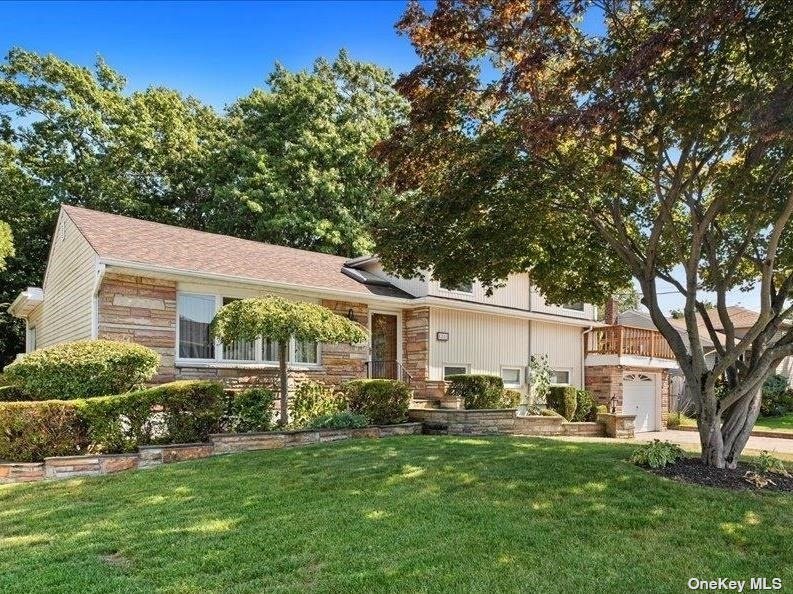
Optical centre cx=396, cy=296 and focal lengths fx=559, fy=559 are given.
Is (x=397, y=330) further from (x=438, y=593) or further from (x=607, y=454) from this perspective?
(x=438, y=593)

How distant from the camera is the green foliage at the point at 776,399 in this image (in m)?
23.4

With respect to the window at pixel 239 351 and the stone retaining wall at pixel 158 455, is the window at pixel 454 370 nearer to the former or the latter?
the stone retaining wall at pixel 158 455

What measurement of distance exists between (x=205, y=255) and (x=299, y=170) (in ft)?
37.9

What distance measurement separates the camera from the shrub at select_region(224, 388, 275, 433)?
9.59 m

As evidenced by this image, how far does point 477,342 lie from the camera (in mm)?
16203

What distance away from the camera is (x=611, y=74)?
6.38 meters

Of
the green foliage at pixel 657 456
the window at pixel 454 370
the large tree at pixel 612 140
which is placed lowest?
the green foliage at pixel 657 456

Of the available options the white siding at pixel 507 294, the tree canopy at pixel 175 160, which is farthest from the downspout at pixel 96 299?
the tree canopy at pixel 175 160

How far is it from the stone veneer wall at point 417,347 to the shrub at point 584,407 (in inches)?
212

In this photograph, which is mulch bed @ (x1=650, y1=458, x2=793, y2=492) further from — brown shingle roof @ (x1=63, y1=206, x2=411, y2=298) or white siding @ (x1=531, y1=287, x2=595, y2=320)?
white siding @ (x1=531, y1=287, x2=595, y2=320)

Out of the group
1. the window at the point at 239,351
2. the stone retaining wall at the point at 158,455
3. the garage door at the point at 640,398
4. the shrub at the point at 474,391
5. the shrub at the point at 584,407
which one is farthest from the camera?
the garage door at the point at 640,398

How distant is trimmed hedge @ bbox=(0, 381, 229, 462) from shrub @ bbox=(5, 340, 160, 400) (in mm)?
820

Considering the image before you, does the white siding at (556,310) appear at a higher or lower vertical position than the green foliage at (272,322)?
higher

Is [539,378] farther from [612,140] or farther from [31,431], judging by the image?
[31,431]
